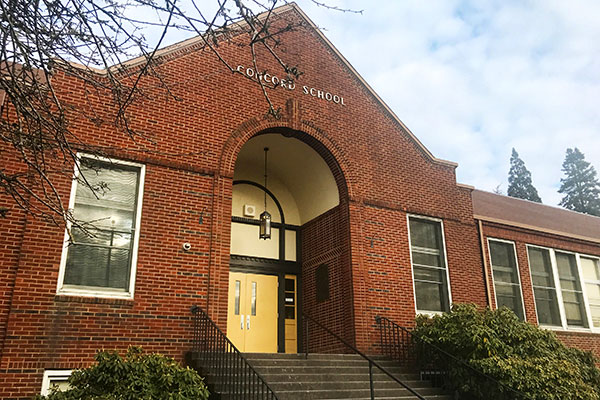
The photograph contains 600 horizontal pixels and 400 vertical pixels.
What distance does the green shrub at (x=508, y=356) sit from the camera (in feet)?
29.8

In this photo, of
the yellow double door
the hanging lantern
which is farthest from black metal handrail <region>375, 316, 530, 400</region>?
the hanging lantern

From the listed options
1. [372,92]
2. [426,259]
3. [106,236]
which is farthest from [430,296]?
[106,236]

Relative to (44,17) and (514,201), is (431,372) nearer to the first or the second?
(44,17)

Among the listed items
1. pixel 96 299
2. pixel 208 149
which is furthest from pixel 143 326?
pixel 208 149

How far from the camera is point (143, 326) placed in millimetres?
8867

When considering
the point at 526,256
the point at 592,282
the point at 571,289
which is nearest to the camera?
the point at 526,256

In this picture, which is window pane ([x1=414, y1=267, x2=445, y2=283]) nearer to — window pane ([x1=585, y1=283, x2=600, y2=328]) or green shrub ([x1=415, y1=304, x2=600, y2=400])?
green shrub ([x1=415, y1=304, x2=600, y2=400])

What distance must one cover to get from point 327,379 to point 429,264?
184 inches

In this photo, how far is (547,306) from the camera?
573 inches

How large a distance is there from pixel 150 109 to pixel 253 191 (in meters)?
4.21

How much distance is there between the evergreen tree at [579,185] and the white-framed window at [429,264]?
121 ft

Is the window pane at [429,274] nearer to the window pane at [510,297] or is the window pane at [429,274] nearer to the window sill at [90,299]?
the window pane at [510,297]

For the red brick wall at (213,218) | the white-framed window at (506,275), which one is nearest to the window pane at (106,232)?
the red brick wall at (213,218)

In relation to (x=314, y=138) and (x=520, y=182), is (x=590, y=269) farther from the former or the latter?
(x=520, y=182)
